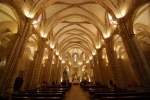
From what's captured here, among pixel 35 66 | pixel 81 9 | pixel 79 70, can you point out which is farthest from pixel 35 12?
pixel 79 70

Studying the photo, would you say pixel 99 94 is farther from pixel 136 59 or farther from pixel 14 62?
pixel 14 62

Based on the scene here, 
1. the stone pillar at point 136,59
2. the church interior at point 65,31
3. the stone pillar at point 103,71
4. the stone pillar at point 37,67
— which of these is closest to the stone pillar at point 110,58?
the church interior at point 65,31

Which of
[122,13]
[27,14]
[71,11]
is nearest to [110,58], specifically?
[122,13]

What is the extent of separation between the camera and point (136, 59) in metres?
6.83

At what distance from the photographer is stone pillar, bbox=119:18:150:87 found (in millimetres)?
6152

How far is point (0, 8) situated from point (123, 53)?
24.1 metres

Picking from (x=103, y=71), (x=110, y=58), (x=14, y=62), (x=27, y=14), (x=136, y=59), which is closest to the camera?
(x=14, y=62)

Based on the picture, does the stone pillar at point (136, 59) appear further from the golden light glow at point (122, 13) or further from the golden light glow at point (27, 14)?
the golden light glow at point (27, 14)

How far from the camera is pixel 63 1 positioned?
494 inches

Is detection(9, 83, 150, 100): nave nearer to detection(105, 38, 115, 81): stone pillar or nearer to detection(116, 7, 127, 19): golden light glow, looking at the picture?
detection(105, 38, 115, 81): stone pillar

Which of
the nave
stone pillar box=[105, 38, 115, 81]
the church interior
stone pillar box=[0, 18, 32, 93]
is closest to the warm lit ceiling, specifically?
the church interior

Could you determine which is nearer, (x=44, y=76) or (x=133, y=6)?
(x=133, y=6)

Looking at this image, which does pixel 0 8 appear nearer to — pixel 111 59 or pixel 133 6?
pixel 133 6

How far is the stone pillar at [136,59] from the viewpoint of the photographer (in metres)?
6.15
